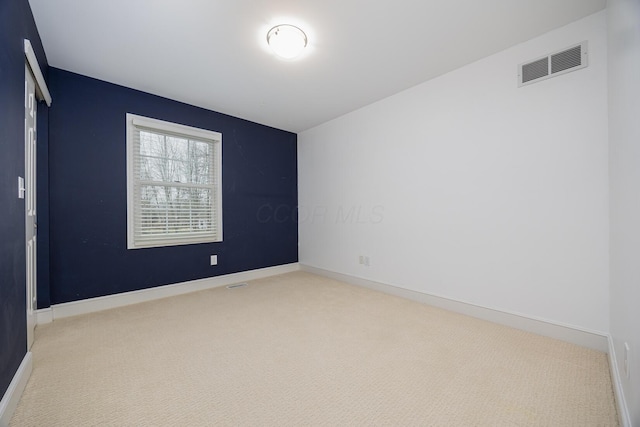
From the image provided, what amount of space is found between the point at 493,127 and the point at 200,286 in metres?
3.89

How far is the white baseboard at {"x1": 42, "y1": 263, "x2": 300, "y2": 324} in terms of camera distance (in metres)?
2.60

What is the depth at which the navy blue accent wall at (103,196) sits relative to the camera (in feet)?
8.63

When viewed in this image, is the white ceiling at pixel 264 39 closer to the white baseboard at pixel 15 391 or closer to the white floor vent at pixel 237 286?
the white baseboard at pixel 15 391

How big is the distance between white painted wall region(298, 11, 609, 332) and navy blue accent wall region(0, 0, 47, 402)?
10.5ft

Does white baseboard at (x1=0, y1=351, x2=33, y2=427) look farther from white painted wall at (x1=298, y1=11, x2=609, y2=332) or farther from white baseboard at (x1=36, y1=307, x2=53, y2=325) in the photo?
white painted wall at (x1=298, y1=11, x2=609, y2=332)

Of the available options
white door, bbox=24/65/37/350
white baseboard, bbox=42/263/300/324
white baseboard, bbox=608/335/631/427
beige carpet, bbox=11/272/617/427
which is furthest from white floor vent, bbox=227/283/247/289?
white baseboard, bbox=608/335/631/427

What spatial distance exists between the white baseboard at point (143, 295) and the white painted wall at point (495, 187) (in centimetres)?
166

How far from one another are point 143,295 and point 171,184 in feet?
4.57

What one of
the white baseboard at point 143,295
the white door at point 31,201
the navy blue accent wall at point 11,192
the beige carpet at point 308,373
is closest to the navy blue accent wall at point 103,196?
the white baseboard at point 143,295

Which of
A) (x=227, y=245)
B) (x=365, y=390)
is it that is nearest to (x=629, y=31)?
(x=365, y=390)

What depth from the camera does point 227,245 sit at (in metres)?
3.85

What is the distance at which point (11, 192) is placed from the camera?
1.45 metres

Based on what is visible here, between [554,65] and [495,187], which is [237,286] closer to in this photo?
[495,187]

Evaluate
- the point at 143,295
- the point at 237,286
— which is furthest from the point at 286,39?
the point at 143,295
